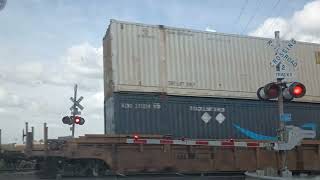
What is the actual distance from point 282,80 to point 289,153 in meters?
7.32

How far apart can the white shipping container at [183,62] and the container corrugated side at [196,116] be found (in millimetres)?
306

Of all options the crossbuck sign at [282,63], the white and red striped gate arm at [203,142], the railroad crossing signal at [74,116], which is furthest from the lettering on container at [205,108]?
the railroad crossing signal at [74,116]

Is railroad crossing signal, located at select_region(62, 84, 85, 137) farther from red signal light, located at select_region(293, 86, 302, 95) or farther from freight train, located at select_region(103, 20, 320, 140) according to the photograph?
red signal light, located at select_region(293, 86, 302, 95)

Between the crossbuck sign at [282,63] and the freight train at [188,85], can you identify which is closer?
the crossbuck sign at [282,63]

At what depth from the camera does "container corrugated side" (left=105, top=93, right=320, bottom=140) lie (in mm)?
17250

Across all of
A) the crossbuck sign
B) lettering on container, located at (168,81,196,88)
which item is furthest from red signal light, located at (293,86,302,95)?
lettering on container, located at (168,81,196,88)

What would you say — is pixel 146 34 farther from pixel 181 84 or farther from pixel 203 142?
pixel 203 142

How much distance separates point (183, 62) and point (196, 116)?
1946 mm

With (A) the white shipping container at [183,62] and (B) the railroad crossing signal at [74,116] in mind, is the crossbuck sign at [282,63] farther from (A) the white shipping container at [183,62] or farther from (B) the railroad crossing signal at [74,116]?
(B) the railroad crossing signal at [74,116]

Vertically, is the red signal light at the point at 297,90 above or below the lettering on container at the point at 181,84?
below

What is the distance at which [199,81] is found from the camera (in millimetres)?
18516

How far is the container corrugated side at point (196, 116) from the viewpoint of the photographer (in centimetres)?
1725

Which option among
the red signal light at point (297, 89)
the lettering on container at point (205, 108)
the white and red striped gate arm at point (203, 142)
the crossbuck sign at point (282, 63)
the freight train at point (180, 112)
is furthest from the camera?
the lettering on container at point (205, 108)

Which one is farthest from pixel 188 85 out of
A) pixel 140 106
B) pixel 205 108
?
pixel 140 106
